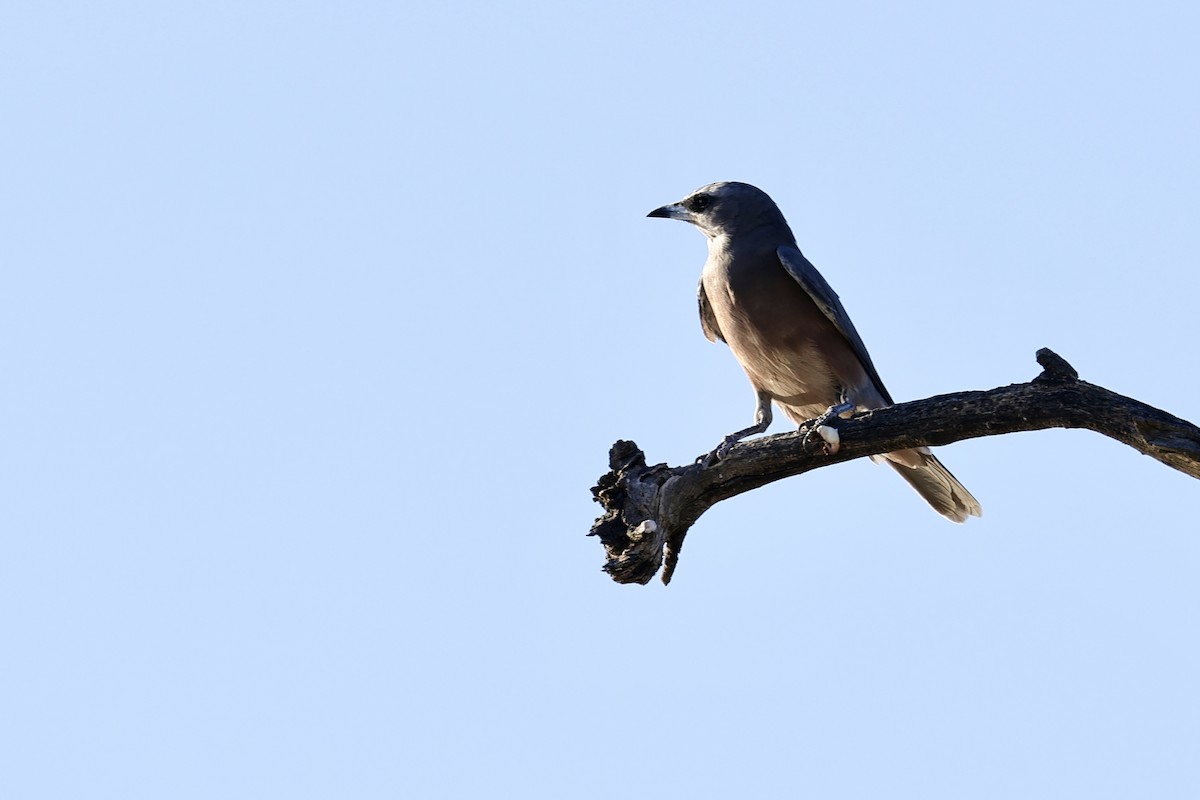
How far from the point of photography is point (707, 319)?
964 cm

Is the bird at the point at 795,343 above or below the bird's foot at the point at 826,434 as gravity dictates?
above

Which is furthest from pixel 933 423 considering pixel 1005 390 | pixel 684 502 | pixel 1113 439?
pixel 684 502

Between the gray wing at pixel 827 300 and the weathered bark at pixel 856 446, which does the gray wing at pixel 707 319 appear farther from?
the weathered bark at pixel 856 446

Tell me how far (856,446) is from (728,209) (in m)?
2.73

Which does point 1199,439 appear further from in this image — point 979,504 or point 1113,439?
point 979,504

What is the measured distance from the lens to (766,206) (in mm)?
9648

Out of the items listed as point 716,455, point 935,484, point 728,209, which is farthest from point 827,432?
point 728,209

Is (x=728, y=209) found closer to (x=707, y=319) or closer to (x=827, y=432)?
(x=707, y=319)

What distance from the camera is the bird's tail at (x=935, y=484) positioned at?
29.3 feet

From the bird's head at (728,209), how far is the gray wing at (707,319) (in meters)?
0.44

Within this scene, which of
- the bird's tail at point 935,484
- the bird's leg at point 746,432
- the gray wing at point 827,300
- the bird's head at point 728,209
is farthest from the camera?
the bird's head at point 728,209

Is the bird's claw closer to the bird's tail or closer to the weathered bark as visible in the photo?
the weathered bark

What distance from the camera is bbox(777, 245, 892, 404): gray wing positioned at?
8773mm

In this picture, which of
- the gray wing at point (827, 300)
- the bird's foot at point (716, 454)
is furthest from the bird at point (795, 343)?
the bird's foot at point (716, 454)
